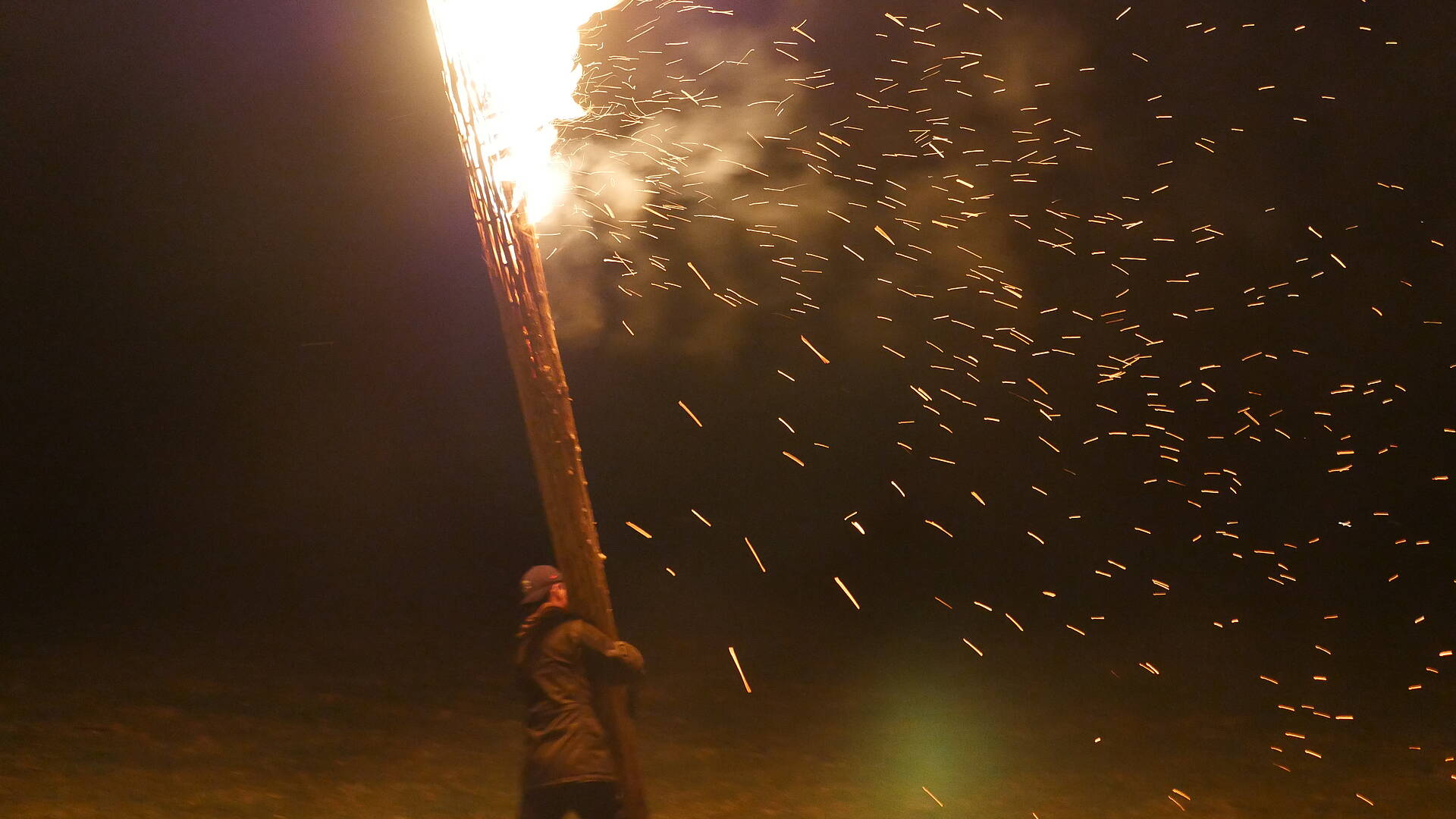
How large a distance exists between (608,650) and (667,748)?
3.66 meters

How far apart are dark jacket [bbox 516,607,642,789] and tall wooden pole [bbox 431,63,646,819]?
54mm

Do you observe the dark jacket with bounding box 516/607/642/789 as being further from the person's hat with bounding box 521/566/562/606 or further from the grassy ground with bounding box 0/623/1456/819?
the grassy ground with bounding box 0/623/1456/819

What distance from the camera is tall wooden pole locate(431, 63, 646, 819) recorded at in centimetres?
317

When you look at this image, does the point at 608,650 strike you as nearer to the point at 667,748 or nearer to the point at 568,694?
the point at 568,694

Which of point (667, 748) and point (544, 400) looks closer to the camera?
point (544, 400)

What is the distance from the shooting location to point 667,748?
265 inches

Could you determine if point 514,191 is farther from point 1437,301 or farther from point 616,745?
point 1437,301

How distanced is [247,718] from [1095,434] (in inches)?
386

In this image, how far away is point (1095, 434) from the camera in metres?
12.9

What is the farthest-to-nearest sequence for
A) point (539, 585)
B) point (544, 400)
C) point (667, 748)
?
point (667, 748), point (539, 585), point (544, 400)

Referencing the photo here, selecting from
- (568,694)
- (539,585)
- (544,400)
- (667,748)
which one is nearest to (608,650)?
(568,694)

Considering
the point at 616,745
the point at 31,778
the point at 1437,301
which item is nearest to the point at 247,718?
the point at 31,778

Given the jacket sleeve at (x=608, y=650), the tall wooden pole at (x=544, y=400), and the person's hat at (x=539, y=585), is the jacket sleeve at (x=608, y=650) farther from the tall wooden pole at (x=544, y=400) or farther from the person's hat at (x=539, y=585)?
the person's hat at (x=539, y=585)

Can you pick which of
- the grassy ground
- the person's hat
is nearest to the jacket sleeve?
the person's hat
